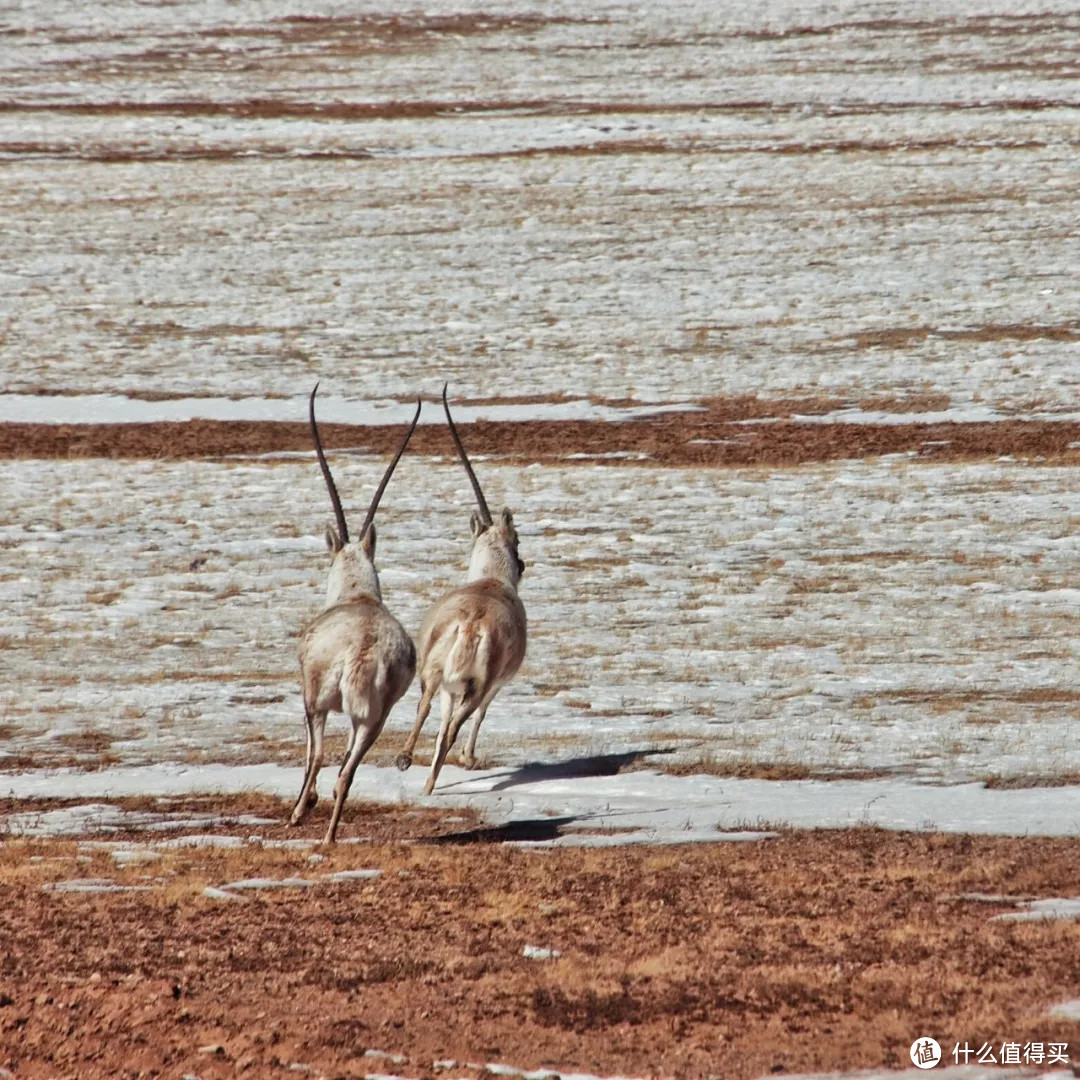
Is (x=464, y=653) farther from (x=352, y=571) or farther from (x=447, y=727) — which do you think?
(x=352, y=571)

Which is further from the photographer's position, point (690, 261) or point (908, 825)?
point (690, 261)

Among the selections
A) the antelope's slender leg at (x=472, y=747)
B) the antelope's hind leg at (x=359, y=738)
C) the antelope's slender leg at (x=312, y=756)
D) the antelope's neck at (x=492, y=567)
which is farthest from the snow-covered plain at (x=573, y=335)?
the antelope's slender leg at (x=312, y=756)

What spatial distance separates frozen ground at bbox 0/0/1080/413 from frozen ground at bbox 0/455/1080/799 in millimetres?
6494

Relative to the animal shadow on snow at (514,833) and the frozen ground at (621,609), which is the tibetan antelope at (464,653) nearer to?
the animal shadow on snow at (514,833)

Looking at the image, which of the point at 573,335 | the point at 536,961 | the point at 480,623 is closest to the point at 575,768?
the point at 480,623

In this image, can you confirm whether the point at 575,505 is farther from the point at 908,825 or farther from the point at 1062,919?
the point at 1062,919

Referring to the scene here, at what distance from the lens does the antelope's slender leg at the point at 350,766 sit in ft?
35.2

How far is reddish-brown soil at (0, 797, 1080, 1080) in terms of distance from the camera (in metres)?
7.01

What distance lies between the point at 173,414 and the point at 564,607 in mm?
12942

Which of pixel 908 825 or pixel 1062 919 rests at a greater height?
pixel 1062 919

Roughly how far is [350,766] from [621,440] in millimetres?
17732

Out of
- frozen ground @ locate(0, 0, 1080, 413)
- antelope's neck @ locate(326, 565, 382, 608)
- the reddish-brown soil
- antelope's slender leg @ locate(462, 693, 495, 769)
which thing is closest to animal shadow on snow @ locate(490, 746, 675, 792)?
antelope's slender leg @ locate(462, 693, 495, 769)

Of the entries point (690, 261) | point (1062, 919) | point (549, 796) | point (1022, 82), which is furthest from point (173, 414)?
point (1022, 82)

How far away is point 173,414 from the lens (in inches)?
1192
